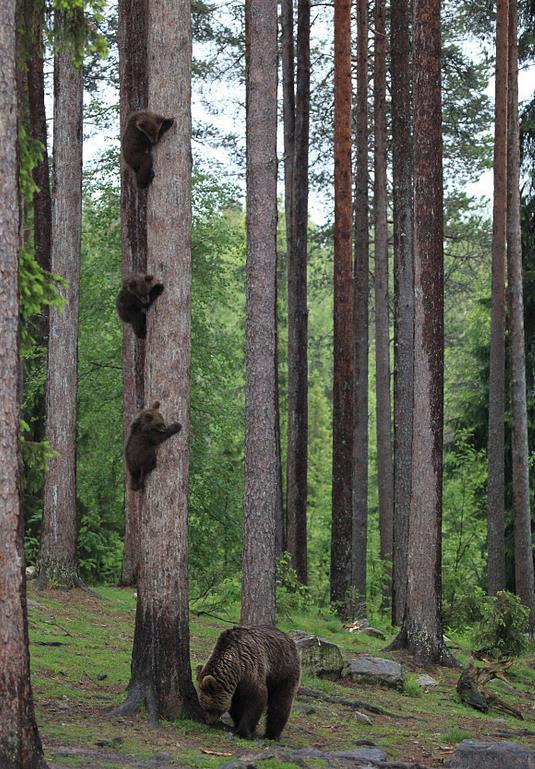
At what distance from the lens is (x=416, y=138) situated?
1642 cm

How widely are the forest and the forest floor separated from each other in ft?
0.17

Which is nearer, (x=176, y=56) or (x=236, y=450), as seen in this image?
(x=176, y=56)

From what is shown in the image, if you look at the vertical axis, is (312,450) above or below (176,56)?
below

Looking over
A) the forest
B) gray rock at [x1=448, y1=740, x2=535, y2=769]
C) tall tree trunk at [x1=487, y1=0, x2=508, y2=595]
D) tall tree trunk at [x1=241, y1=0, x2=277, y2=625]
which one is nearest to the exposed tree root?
the forest

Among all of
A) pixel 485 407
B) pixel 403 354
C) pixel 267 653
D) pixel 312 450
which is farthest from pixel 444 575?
pixel 312 450

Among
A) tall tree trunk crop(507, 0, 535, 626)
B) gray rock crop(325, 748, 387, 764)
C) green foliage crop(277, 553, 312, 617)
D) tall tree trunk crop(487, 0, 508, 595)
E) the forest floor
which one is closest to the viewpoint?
the forest floor

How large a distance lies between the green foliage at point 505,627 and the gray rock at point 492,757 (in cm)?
696

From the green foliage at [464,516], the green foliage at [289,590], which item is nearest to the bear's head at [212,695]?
the green foliage at [289,590]

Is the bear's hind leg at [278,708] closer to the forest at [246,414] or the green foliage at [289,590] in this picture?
the forest at [246,414]

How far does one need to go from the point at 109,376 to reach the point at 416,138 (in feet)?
41.6

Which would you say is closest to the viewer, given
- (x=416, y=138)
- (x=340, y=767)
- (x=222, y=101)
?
(x=340, y=767)

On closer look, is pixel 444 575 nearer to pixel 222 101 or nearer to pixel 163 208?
pixel 222 101

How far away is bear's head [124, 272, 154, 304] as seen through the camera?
1017 cm

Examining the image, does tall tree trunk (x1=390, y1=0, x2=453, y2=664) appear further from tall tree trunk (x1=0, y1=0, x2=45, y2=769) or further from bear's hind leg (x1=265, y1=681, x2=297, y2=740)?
tall tree trunk (x1=0, y1=0, x2=45, y2=769)
